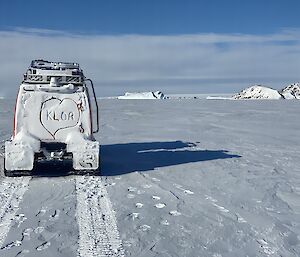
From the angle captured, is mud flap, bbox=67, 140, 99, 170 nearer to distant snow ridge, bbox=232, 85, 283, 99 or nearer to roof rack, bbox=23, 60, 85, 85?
roof rack, bbox=23, 60, 85, 85

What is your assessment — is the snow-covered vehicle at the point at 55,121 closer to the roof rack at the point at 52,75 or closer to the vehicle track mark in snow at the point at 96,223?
the roof rack at the point at 52,75

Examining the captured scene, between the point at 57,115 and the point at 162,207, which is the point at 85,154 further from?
the point at 162,207

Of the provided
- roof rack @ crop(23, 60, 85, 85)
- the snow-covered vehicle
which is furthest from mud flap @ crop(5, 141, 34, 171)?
roof rack @ crop(23, 60, 85, 85)

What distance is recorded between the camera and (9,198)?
19.9 ft

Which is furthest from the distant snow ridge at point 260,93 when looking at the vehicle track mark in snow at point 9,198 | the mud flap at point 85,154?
the vehicle track mark in snow at point 9,198

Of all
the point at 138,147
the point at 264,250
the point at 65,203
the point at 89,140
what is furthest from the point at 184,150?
the point at 264,250

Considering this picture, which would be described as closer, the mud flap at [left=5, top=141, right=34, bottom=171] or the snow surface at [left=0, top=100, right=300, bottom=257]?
the snow surface at [left=0, top=100, right=300, bottom=257]

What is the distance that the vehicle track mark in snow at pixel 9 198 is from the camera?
4.90 m

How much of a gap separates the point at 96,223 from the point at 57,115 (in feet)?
10.1

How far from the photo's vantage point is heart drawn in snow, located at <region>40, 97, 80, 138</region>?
7.59m

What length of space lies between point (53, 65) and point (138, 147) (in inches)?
141

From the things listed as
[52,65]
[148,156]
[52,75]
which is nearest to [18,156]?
[52,75]

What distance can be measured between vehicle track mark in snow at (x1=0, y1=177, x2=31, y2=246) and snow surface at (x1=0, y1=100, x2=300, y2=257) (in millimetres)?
13

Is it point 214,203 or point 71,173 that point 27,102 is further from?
point 214,203
